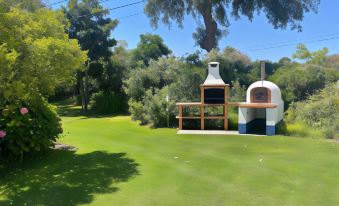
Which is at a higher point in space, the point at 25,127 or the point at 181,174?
the point at 25,127

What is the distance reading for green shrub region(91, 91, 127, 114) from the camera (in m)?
26.8

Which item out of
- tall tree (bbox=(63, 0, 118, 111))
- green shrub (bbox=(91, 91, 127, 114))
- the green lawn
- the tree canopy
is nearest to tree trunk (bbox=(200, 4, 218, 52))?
tall tree (bbox=(63, 0, 118, 111))

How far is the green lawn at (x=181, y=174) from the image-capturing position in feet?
21.9

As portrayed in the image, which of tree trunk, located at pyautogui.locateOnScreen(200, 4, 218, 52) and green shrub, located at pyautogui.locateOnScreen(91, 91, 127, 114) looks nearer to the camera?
green shrub, located at pyautogui.locateOnScreen(91, 91, 127, 114)

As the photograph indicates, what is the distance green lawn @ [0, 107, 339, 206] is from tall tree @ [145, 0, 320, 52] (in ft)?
60.7

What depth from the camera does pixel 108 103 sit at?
26828 millimetres

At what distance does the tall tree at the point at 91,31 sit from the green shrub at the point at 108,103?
87cm

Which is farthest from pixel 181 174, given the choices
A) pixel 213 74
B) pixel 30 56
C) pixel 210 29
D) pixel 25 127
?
pixel 210 29

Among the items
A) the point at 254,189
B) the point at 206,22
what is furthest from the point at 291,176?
the point at 206,22

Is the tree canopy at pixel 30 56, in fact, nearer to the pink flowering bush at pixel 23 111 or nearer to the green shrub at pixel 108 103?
the pink flowering bush at pixel 23 111

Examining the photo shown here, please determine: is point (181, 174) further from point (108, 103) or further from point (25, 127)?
point (108, 103)

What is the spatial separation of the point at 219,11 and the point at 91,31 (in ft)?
35.8

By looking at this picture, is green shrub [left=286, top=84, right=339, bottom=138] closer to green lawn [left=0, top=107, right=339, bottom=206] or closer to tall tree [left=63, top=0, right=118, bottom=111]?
green lawn [left=0, top=107, right=339, bottom=206]

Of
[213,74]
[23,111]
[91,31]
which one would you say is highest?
[91,31]
